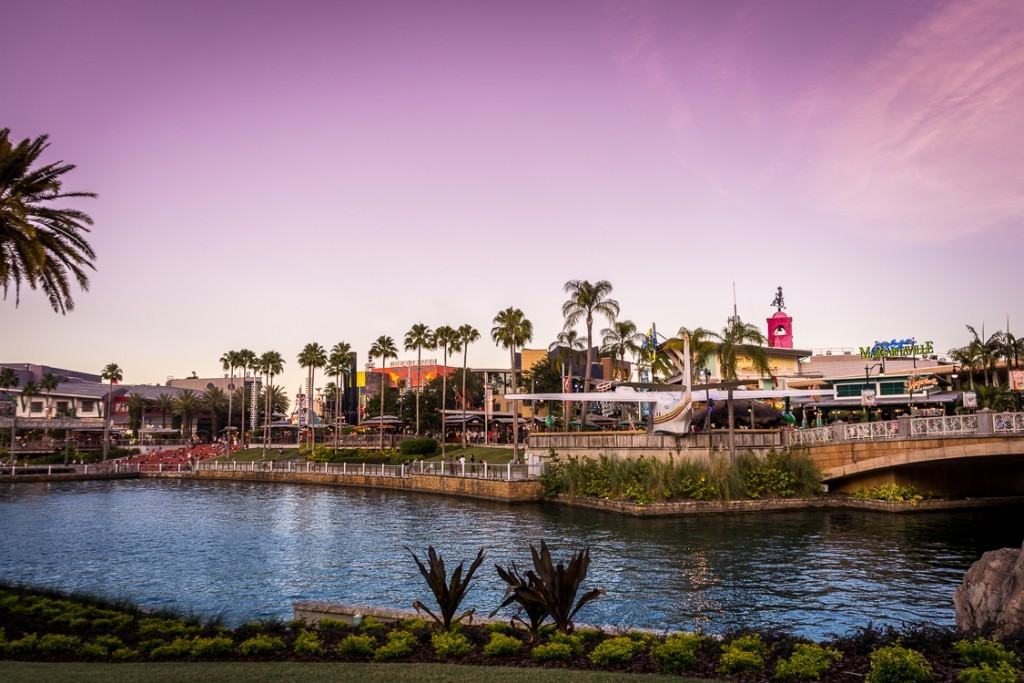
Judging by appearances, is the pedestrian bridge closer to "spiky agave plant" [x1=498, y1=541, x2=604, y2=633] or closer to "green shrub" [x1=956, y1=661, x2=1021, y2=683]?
"green shrub" [x1=956, y1=661, x2=1021, y2=683]

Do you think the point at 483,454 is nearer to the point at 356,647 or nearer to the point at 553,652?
the point at 356,647

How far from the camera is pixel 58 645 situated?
12.6 m

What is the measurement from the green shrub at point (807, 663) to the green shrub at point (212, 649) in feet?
28.3

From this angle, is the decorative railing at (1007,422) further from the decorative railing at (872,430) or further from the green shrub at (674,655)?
the green shrub at (674,655)

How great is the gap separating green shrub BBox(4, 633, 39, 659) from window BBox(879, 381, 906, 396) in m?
84.3

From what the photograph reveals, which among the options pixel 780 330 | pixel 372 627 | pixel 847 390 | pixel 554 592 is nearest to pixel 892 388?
pixel 847 390

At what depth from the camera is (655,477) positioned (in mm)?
40344

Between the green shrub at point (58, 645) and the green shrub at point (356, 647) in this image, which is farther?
the green shrub at point (58, 645)

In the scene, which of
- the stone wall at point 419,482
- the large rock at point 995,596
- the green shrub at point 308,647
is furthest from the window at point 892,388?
the green shrub at point 308,647

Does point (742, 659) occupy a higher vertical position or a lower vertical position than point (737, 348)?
lower

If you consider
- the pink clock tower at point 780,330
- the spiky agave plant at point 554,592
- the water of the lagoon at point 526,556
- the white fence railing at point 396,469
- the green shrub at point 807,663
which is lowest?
the water of the lagoon at point 526,556

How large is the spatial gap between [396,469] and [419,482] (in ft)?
21.1

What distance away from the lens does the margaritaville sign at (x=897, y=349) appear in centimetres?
8444

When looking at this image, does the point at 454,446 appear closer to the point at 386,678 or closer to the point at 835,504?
the point at 835,504
